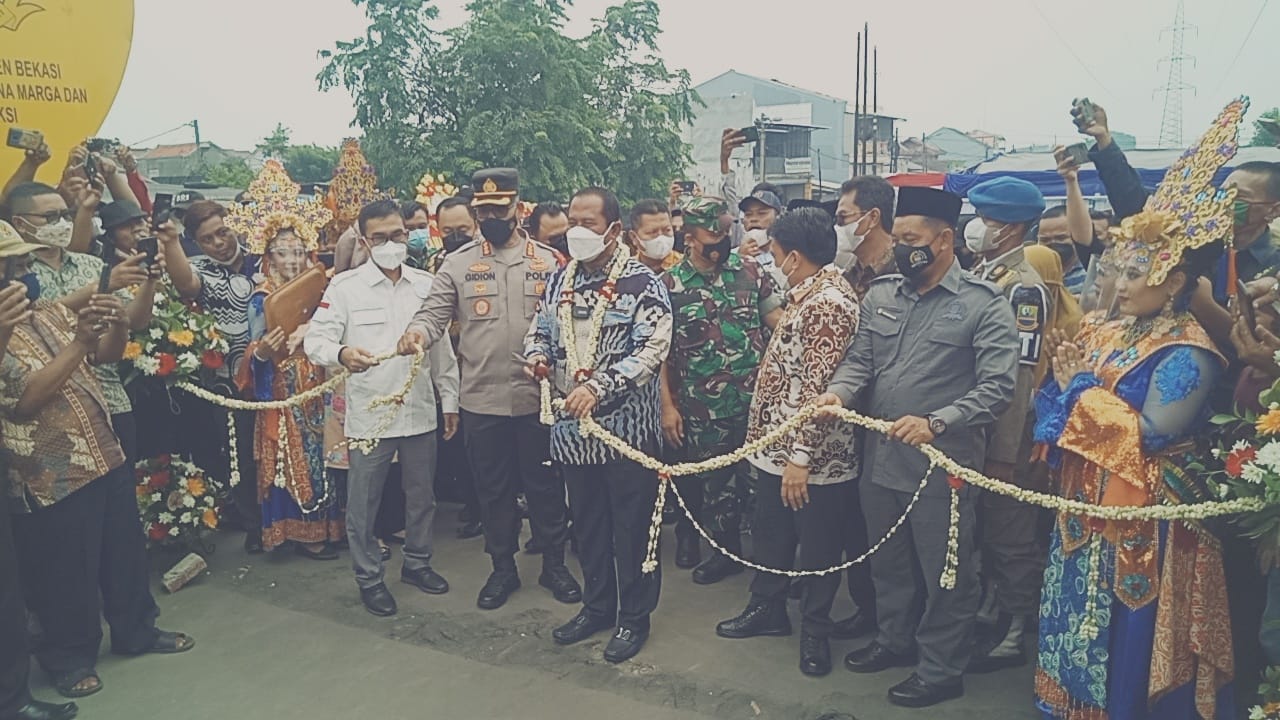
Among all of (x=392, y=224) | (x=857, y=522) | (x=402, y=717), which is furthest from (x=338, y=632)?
(x=857, y=522)

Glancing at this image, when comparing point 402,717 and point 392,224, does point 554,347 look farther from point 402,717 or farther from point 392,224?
point 402,717

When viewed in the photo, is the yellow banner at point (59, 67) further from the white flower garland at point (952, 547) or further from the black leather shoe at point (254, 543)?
the white flower garland at point (952, 547)

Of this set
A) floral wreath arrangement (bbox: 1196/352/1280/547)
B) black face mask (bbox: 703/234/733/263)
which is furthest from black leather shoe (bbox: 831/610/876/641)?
black face mask (bbox: 703/234/733/263)

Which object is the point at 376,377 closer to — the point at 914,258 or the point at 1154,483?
the point at 914,258

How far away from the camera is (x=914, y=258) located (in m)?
3.50

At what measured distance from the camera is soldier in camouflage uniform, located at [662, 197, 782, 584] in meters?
4.70

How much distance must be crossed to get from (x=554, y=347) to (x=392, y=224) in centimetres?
125

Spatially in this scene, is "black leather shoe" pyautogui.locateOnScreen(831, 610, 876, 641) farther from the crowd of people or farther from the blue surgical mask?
the blue surgical mask

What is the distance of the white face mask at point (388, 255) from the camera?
4.64 metres

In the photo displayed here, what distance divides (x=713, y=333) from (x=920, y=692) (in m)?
2.04

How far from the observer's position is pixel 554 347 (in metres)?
4.23

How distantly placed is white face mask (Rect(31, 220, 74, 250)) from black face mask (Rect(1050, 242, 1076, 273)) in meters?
4.91

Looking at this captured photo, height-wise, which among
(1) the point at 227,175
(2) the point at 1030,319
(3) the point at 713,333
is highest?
(1) the point at 227,175

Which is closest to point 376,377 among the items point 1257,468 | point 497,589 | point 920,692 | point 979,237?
point 497,589
